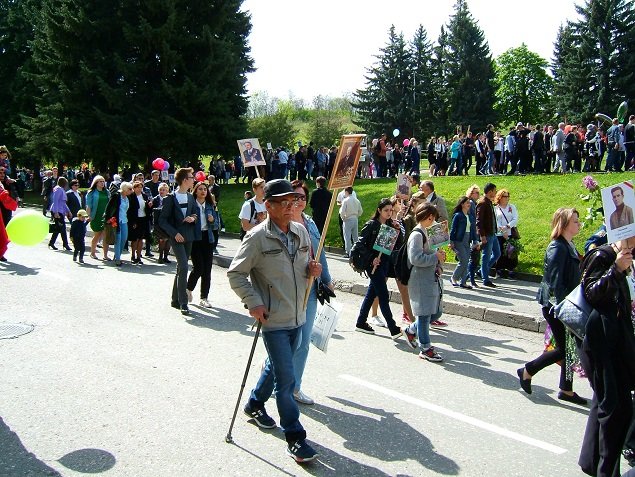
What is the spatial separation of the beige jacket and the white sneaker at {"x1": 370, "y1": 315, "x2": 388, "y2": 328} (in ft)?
14.0

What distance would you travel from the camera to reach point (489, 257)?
39.2ft

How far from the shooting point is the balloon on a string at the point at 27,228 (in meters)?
6.48

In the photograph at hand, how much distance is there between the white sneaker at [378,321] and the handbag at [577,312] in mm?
4488

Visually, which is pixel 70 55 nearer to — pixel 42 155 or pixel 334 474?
pixel 42 155

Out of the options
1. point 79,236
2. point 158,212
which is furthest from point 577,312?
point 79,236

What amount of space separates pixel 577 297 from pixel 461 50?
5794 cm

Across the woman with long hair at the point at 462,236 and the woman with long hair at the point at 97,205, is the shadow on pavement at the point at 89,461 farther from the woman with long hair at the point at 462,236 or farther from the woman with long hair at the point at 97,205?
the woman with long hair at the point at 97,205

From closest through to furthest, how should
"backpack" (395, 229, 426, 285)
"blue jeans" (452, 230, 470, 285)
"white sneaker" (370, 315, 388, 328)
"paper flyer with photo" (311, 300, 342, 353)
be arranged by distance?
"paper flyer with photo" (311, 300, 342, 353) < "backpack" (395, 229, 426, 285) < "white sneaker" (370, 315, 388, 328) < "blue jeans" (452, 230, 470, 285)

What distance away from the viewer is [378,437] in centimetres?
512

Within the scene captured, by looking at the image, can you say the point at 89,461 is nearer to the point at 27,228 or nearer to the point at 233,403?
the point at 233,403

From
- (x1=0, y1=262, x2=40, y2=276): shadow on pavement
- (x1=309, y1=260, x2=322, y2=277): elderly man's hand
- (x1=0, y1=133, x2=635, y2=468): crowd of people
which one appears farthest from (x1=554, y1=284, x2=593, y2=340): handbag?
(x1=0, y1=262, x2=40, y2=276): shadow on pavement

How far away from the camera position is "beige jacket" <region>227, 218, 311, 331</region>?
4643mm

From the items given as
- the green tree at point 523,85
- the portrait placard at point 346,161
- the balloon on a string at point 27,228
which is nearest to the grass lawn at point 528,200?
the portrait placard at point 346,161

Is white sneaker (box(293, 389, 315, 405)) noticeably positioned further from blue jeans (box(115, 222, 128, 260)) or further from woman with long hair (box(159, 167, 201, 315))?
blue jeans (box(115, 222, 128, 260))
